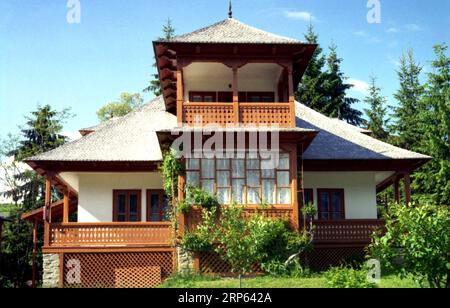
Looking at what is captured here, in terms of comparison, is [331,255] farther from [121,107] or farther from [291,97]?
[121,107]

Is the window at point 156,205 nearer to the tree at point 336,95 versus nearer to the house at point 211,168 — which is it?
the house at point 211,168

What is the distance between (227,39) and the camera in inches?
838

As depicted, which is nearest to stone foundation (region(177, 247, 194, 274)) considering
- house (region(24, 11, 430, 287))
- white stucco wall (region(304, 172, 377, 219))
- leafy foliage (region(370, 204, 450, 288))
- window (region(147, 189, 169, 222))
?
house (region(24, 11, 430, 287))

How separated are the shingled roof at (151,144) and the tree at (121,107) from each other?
33.2 meters

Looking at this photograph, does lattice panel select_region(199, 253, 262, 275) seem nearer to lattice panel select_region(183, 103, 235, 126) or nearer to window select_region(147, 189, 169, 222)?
window select_region(147, 189, 169, 222)

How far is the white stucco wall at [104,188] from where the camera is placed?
24344 millimetres

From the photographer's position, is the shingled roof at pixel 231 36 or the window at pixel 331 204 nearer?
the shingled roof at pixel 231 36

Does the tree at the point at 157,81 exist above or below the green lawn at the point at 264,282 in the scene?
above

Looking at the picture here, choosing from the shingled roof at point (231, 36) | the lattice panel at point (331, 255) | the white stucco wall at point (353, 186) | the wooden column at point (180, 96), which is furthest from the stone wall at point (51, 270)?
the white stucco wall at point (353, 186)

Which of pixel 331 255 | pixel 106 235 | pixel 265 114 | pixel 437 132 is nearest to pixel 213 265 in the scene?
pixel 106 235

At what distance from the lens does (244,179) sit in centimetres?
2097

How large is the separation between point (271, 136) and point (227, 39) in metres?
3.79
